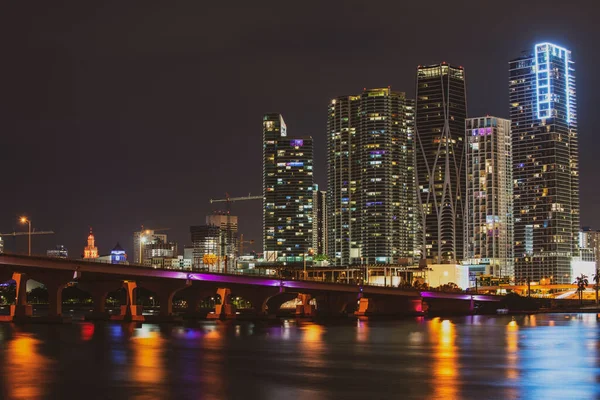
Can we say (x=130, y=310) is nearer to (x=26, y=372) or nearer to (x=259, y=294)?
A: (x=259, y=294)

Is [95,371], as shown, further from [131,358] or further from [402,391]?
[402,391]

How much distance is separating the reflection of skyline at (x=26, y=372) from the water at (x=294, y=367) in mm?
61

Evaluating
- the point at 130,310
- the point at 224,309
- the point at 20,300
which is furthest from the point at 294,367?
the point at 224,309

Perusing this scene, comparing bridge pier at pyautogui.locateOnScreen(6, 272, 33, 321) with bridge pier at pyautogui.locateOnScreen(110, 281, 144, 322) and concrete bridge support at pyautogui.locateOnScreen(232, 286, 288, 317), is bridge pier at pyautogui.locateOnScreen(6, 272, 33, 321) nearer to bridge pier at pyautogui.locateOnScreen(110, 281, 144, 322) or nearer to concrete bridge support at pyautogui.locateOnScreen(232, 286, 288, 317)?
bridge pier at pyautogui.locateOnScreen(110, 281, 144, 322)

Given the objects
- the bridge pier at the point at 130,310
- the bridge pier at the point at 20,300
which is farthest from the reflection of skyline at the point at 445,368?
the bridge pier at the point at 20,300

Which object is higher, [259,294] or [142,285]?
[142,285]

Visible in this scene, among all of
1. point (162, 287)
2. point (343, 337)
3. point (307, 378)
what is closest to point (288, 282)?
point (162, 287)

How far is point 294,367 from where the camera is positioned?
207 ft

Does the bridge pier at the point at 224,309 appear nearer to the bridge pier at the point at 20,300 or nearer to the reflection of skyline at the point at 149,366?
the bridge pier at the point at 20,300

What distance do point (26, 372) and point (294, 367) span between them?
1845 cm

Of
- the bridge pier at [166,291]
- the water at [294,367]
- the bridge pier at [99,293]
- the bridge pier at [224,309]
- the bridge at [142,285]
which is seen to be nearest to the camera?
the water at [294,367]

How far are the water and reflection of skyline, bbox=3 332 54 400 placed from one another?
0.06 metres

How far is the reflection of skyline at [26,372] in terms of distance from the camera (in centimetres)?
4707

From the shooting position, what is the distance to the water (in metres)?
48.3
